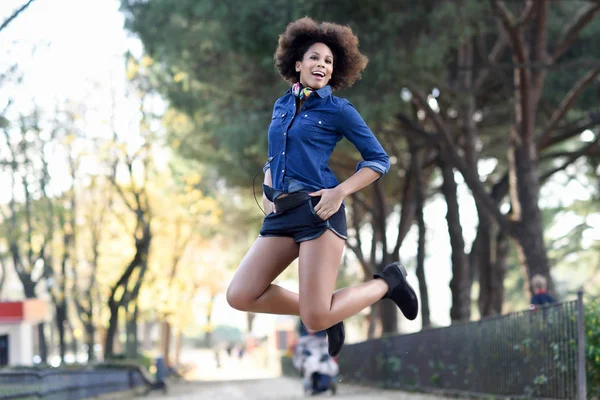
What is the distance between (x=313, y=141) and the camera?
5.54m

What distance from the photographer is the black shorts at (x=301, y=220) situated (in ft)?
17.7

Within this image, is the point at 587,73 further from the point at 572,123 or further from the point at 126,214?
the point at 126,214

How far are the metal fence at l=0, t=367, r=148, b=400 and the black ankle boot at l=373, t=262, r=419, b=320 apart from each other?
7.21 metres

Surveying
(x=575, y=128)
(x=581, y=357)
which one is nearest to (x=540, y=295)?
(x=581, y=357)

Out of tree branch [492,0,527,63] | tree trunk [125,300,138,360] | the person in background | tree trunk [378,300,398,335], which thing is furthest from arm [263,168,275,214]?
tree trunk [125,300,138,360]

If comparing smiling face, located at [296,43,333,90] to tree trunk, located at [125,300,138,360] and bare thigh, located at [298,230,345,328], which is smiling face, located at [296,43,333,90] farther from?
tree trunk, located at [125,300,138,360]

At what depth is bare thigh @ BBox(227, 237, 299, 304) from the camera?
5.50 meters

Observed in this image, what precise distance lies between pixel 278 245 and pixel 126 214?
35.2 metres

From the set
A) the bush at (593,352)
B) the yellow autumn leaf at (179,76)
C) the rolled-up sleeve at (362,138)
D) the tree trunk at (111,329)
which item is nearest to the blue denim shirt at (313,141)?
the rolled-up sleeve at (362,138)

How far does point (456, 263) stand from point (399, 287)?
20784mm

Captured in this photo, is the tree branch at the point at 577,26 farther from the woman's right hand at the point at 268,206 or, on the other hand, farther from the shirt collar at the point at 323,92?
the woman's right hand at the point at 268,206

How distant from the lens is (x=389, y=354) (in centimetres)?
2116

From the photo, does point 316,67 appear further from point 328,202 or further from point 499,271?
point 499,271

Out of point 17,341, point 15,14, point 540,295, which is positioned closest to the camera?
point 15,14
